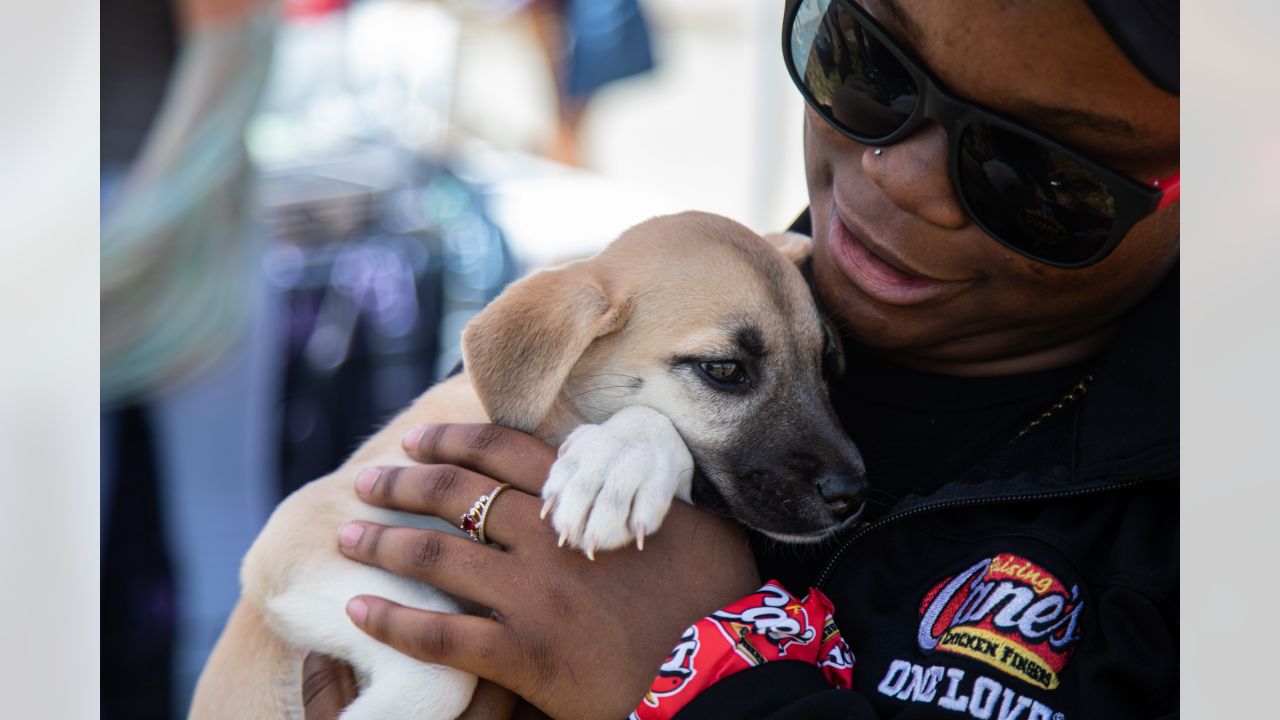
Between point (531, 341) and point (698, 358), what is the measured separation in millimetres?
325

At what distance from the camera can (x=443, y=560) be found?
176cm

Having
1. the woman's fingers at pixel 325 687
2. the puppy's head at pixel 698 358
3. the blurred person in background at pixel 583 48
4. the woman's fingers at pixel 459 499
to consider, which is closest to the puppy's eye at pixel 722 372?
the puppy's head at pixel 698 358

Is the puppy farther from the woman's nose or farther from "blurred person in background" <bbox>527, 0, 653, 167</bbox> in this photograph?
"blurred person in background" <bbox>527, 0, 653, 167</bbox>

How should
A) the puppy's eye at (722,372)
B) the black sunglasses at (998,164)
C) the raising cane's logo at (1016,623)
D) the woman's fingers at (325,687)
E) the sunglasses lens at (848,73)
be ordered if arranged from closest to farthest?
the raising cane's logo at (1016,623)
the black sunglasses at (998,164)
the sunglasses lens at (848,73)
the woman's fingers at (325,687)
the puppy's eye at (722,372)

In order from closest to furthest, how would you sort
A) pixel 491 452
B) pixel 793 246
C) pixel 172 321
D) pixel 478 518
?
pixel 478 518, pixel 491 452, pixel 793 246, pixel 172 321

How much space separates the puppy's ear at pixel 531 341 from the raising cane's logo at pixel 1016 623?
814mm

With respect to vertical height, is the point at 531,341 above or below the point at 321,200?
above

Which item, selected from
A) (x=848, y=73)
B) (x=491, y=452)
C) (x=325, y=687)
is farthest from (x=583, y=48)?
(x=325, y=687)

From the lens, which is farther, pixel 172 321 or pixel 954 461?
pixel 172 321

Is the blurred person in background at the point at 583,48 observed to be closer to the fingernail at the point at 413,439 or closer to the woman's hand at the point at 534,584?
the fingernail at the point at 413,439

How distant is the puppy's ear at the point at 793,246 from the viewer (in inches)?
93.5

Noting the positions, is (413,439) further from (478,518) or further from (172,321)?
(172,321)
